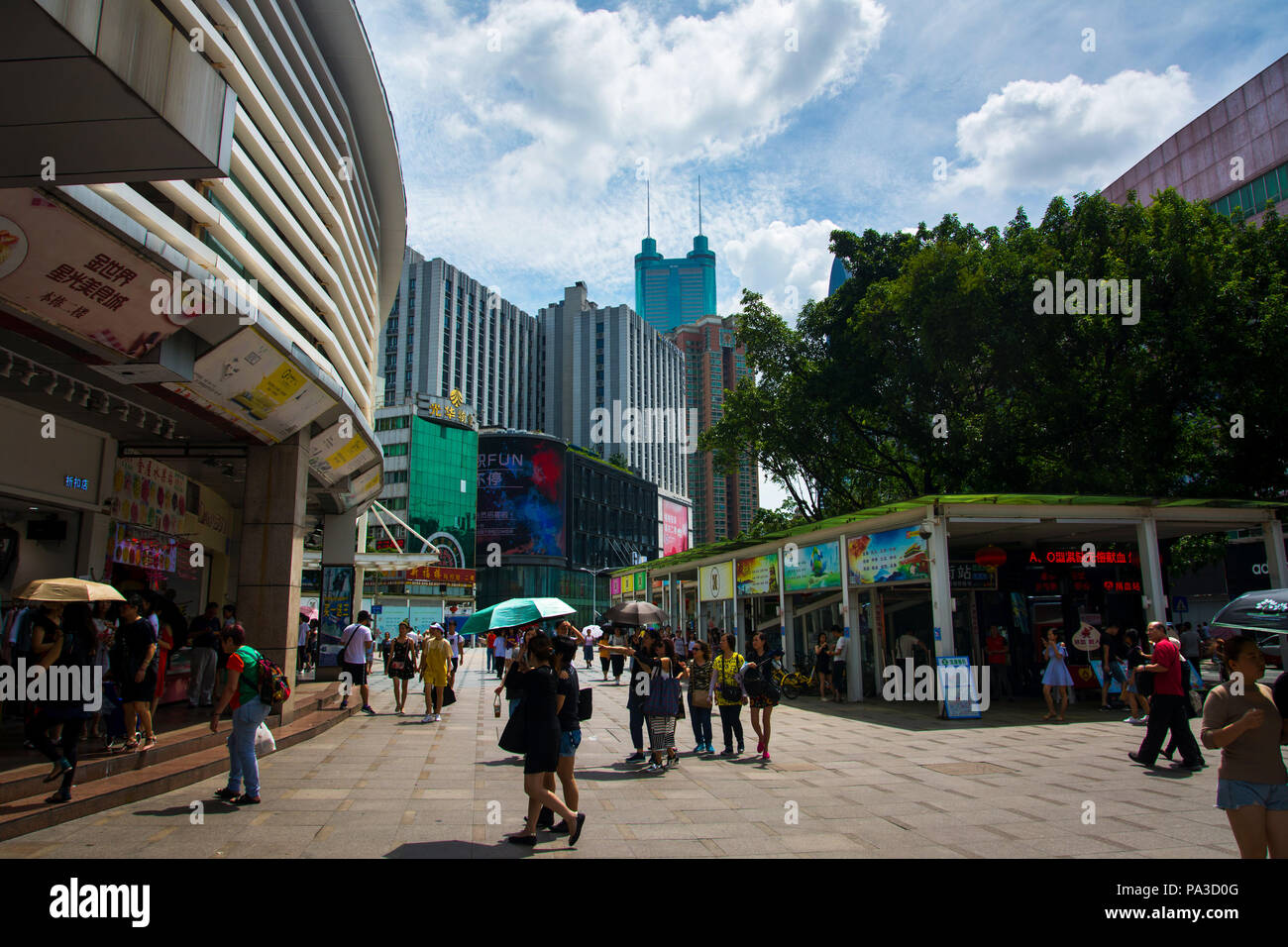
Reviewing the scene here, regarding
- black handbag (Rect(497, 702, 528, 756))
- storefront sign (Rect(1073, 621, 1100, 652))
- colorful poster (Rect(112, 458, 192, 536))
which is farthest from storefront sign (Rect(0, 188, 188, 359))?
storefront sign (Rect(1073, 621, 1100, 652))

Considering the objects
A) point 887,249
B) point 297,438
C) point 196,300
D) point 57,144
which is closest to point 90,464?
point 297,438

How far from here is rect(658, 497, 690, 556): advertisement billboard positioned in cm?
11788

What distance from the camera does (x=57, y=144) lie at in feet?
16.9

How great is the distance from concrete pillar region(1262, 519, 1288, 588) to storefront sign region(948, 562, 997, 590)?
18.4 ft

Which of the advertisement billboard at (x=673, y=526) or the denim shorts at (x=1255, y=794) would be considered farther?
the advertisement billboard at (x=673, y=526)

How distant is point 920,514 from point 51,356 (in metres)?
13.7

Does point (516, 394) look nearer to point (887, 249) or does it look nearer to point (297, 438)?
point (887, 249)

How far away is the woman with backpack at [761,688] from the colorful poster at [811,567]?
301 inches

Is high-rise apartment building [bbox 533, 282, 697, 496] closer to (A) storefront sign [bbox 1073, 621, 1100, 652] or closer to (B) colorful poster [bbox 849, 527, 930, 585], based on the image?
(B) colorful poster [bbox 849, 527, 930, 585]

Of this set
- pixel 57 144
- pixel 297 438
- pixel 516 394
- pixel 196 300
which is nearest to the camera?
pixel 57 144

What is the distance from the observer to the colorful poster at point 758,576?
21.8 meters

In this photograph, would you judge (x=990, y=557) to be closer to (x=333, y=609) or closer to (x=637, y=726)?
(x=637, y=726)

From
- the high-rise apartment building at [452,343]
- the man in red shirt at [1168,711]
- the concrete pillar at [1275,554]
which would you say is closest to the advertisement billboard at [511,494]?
the high-rise apartment building at [452,343]

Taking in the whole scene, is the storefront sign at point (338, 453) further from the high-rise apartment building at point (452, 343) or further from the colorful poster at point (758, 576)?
the high-rise apartment building at point (452, 343)
